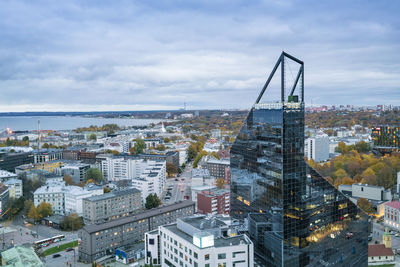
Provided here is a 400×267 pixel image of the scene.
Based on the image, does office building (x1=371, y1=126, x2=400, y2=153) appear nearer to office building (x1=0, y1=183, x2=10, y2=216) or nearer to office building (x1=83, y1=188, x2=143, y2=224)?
office building (x1=83, y1=188, x2=143, y2=224)

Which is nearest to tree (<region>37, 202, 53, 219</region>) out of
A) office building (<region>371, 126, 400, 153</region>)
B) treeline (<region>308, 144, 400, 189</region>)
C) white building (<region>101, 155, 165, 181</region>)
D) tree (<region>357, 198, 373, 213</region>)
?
white building (<region>101, 155, 165, 181</region>)

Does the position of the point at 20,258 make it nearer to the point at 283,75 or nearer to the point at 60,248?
the point at 60,248

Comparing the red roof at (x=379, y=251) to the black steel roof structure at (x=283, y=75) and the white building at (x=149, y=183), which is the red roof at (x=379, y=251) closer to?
the black steel roof structure at (x=283, y=75)

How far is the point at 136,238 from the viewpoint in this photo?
22812 mm

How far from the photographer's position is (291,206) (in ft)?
47.4

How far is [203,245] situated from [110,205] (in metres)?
15.7

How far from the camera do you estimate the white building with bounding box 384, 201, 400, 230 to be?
78.8 feet

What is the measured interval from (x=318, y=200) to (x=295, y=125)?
3277 mm

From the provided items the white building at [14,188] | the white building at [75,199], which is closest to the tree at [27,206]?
the white building at [75,199]

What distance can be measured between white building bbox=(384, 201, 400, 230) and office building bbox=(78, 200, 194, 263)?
13415 mm

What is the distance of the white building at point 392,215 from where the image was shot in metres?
24.0

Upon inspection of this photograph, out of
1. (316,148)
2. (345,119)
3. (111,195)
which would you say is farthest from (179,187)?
(345,119)

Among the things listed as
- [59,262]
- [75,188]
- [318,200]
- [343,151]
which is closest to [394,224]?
[318,200]

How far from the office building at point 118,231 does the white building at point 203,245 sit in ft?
20.9
